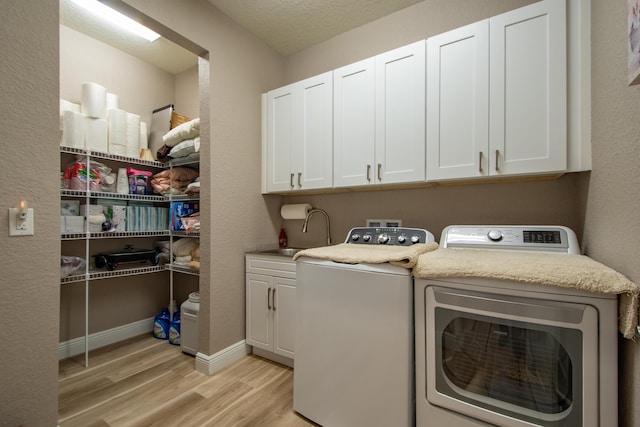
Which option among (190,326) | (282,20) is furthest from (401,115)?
(190,326)

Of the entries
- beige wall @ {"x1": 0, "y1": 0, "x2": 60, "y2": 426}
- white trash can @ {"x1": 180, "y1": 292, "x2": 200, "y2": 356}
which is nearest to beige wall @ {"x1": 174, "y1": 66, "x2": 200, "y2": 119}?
beige wall @ {"x1": 0, "y1": 0, "x2": 60, "y2": 426}

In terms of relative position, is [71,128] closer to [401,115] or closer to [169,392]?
[169,392]

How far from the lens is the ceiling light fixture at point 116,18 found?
2.01m

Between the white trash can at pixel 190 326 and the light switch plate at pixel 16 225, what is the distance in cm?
129

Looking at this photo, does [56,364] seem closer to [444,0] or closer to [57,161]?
[57,161]

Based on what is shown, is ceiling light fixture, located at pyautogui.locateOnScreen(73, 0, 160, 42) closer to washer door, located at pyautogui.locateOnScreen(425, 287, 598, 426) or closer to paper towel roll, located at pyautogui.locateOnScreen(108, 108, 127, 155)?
paper towel roll, located at pyautogui.locateOnScreen(108, 108, 127, 155)

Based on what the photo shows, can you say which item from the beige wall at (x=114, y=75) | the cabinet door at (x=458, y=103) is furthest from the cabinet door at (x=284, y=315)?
the beige wall at (x=114, y=75)

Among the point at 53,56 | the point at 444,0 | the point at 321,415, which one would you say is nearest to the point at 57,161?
the point at 53,56

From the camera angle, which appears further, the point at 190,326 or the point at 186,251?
the point at 186,251

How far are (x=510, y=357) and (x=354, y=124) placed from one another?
5.34ft

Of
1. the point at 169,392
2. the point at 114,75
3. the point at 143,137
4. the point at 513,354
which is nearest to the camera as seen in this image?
the point at 513,354

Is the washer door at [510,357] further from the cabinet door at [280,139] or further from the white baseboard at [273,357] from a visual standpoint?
the cabinet door at [280,139]

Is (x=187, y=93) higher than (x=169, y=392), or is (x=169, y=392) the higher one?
(x=187, y=93)

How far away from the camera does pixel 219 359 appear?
2.02 metres
